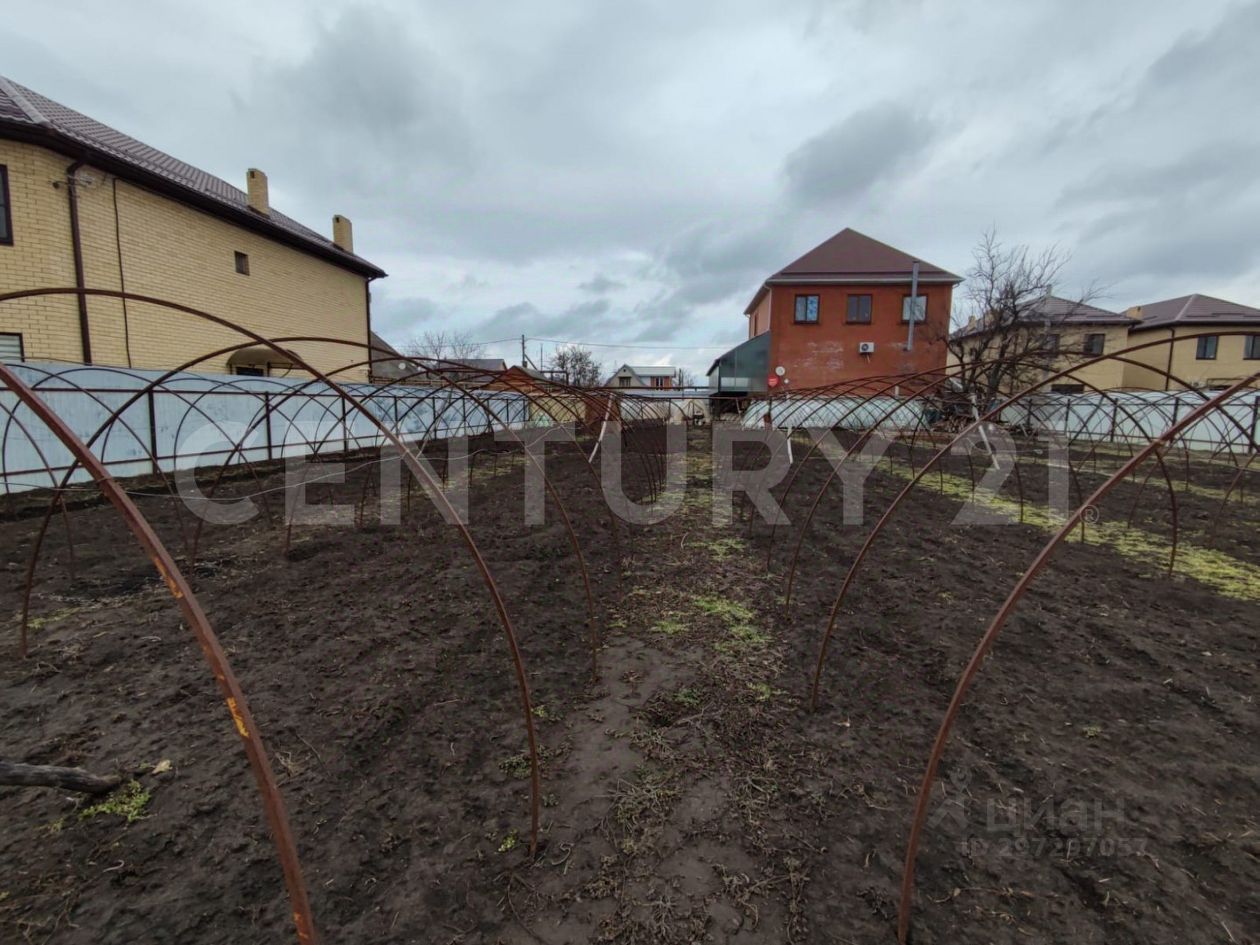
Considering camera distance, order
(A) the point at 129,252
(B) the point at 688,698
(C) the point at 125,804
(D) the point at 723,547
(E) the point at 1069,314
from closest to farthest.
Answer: (C) the point at 125,804 → (B) the point at 688,698 → (D) the point at 723,547 → (A) the point at 129,252 → (E) the point at 1069,314

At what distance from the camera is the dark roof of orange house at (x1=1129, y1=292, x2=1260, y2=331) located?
114 ft

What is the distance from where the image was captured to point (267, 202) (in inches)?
714

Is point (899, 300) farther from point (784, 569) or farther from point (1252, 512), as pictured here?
point (784, 569)

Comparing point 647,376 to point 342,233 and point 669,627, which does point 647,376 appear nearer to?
point 342,233

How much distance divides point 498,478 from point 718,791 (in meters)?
10.3

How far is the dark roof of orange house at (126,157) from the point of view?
11023mm

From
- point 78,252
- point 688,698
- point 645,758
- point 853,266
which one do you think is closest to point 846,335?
point 853,266

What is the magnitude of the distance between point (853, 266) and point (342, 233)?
2405 centimetres

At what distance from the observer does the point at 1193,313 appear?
36.1m

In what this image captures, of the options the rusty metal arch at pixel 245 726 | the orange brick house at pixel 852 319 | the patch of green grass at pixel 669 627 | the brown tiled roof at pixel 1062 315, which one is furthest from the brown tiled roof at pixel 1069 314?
the rusty metal arch at pixel 245 726

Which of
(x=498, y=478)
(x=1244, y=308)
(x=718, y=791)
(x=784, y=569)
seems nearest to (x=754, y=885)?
(x=718, y=791)

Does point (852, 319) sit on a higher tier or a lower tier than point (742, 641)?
higher

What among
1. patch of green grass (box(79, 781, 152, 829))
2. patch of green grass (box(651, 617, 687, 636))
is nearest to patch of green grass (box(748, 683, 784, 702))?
patch of green grass (box(651, 617, 687, 636))

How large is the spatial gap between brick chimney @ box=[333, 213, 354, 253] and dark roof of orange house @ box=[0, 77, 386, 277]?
1363mm
